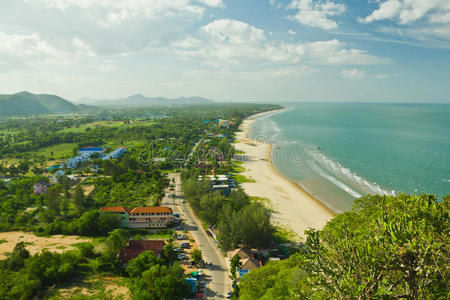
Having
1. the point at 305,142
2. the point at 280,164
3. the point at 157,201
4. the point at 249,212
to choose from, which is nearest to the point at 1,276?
the point at 157,201

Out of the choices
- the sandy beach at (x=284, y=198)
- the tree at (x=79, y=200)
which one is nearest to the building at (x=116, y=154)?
the tree at (x=79, y=200)

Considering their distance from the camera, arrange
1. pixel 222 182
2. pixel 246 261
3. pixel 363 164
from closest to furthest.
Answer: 1. pixel 246 261
2. pixel 222 182
3. pixel 363 164

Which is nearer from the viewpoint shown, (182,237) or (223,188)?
(182,237)

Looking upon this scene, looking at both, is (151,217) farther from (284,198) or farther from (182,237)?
(284,198)

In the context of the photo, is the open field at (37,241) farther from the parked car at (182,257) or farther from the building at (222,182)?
the building at (222,182)

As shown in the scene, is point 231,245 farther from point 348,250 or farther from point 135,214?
point 348,250

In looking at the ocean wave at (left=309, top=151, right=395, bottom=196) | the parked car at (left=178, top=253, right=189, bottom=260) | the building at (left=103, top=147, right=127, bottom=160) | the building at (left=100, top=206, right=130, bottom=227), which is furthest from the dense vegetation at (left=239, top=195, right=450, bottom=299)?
the building at (left=103, top=147, right=127, bottom=160)

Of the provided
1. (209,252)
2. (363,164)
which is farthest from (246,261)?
(363,164)
